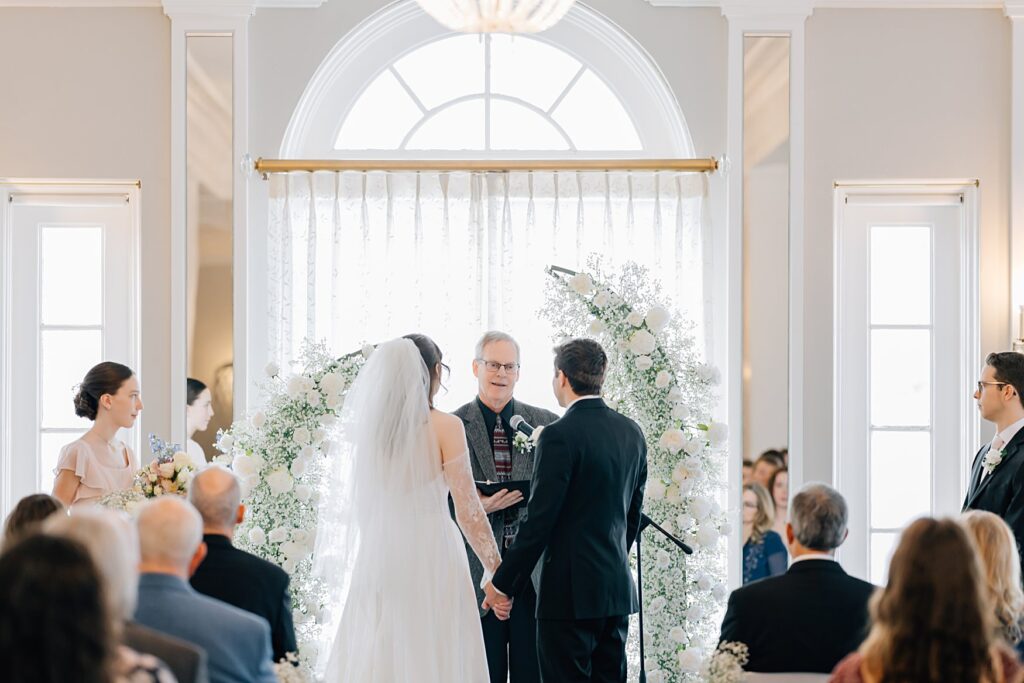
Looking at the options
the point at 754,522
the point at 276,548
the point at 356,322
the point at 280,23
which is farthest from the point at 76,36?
the point at 754,522

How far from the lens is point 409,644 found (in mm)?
4188

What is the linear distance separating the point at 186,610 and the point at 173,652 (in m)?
0.28

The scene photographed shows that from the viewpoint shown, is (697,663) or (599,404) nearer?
(599,404)

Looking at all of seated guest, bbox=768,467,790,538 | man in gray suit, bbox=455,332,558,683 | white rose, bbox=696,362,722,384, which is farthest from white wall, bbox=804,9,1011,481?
man in gray suit, bbox=455,332,558,683

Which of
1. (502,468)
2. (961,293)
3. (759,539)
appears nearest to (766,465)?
(759,539)

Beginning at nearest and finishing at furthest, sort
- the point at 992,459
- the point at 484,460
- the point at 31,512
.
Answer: the point at 31,512 < the point at 992,459 < the point at 484,460

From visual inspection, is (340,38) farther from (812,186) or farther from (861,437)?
(861,437)

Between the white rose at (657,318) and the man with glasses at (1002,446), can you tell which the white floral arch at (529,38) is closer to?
the white rose at (657,318)

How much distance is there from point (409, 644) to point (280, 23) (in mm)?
3302

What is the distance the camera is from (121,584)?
1.98 meters

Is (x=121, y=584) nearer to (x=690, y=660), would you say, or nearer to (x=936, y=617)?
(x=936, y=617)

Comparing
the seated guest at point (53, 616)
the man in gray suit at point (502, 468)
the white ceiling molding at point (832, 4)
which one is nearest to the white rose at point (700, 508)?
the man in gray suit at point (502, 468)

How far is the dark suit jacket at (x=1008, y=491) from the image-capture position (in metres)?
4.23

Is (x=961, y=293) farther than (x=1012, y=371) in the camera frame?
Yes
